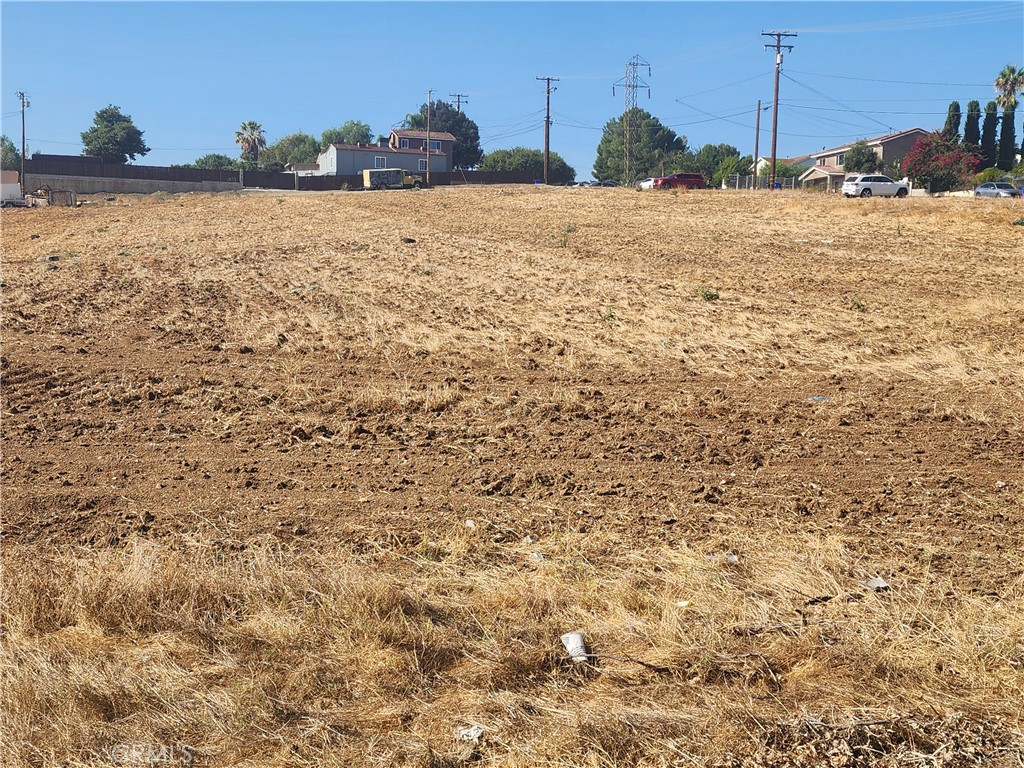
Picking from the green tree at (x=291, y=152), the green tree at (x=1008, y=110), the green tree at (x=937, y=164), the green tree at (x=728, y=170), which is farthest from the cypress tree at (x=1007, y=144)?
the green tree at (x=291, y=152)

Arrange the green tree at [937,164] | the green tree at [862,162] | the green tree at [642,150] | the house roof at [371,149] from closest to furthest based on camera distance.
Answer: the green tree at [937,164] → the green tree at [862,162] → the house roof at [371,149] → the green tree at [642,150]

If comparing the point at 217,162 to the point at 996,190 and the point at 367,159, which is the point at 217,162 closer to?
the point at 367,159

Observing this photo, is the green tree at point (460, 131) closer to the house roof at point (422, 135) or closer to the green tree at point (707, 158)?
the house roof at point (422, 135)

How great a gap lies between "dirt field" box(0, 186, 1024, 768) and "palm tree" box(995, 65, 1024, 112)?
91.3 m

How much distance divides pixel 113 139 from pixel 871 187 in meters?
95.2

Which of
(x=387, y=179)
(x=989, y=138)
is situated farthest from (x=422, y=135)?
(x=989, y=138)

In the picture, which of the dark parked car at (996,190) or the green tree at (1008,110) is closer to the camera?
the dark parked car at (996,190)

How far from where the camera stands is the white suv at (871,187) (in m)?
40.2

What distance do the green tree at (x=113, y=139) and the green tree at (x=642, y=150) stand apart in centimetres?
6348

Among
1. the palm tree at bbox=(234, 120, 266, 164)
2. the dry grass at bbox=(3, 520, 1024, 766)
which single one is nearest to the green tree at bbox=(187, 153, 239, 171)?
the palm tree at bbox=(234, 120, 266, 164)

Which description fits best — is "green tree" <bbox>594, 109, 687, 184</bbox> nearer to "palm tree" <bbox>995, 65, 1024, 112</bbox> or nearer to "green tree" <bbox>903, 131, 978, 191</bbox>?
"palm tree" <bbox>995, 65, 1024, 112</bbox>

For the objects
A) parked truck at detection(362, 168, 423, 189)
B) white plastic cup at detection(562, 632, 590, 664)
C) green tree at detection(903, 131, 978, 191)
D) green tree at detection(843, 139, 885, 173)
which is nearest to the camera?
white plastic cup at detection(562, 632, 590, 664)

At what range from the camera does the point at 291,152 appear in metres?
154

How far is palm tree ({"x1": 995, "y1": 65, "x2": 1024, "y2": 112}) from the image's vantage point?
89.8 m
